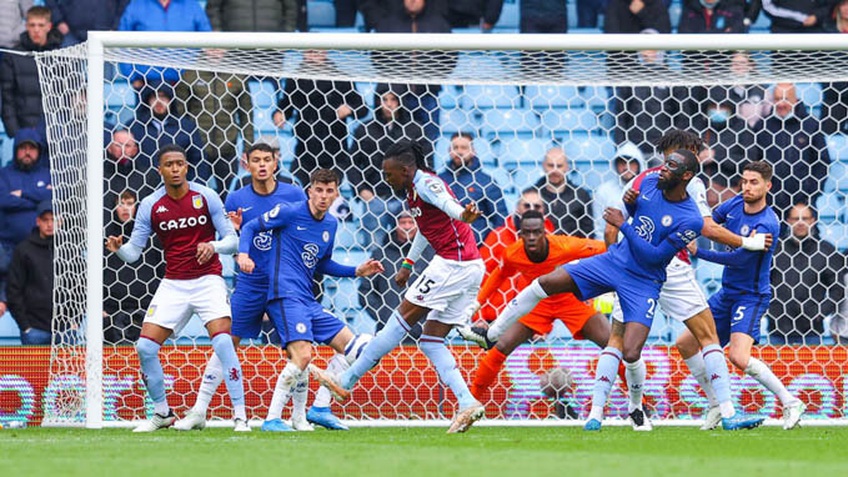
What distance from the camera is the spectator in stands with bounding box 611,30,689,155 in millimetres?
11977

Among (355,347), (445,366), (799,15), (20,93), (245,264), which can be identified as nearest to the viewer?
(245,264)

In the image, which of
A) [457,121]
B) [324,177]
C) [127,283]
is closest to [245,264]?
[324,177]

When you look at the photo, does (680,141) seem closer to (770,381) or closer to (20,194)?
(770,381)

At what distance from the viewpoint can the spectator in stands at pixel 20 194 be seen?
39.9ft

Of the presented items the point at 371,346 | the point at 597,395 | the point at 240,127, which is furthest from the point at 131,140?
the point at 597,395

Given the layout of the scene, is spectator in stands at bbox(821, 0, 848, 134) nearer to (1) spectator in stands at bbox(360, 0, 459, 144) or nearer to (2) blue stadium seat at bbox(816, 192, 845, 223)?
(2) blue stadium seat at bbox(816, 192, 845, 223)

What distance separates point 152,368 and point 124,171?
8.38ft

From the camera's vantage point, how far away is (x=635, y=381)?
972cm

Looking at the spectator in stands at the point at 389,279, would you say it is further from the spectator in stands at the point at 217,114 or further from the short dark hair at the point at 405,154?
the short dark hair at the point at 405,154

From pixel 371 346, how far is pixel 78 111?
2.73 metres

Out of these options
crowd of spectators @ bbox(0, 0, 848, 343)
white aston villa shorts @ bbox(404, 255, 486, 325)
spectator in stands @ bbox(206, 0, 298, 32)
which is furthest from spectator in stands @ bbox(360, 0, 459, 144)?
white aston villa shorts @ bbox(404, 255, 486, 325)

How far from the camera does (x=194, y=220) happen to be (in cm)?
954

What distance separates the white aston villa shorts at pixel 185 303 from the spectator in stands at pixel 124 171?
5.94 feet

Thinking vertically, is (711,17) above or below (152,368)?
above
